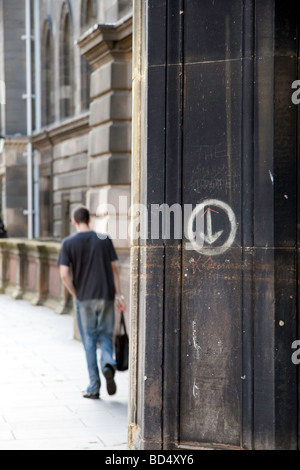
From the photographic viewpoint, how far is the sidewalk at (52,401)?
262 inches

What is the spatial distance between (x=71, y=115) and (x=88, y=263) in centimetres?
2000

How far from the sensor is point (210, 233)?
5.35 meters

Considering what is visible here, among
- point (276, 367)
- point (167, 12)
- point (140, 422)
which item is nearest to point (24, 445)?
point (140, 422)

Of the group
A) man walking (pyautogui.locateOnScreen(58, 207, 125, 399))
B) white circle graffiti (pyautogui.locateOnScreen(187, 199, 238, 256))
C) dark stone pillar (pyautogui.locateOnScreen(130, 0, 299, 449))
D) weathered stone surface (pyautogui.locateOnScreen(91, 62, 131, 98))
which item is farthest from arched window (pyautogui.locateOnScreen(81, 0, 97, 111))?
white circle graffiti (pyautogui.locateOnScreen(187, 199, 238, 256))

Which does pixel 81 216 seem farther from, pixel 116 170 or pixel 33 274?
pixel 33 274

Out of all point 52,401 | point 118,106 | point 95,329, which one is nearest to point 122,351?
point 95,329

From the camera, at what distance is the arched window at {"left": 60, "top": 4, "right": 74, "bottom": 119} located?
28.3m

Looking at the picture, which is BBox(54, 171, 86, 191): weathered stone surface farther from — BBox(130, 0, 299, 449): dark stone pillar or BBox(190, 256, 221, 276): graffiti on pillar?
BBox(190, 256, 221, 276): graffiti on pillar

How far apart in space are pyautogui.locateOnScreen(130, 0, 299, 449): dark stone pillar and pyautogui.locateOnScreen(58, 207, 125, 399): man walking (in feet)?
9.00

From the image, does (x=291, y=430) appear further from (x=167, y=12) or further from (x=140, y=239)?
(x=167, y=12)

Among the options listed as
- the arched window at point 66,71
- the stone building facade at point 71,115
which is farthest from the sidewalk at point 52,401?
the arched window at point 66,71

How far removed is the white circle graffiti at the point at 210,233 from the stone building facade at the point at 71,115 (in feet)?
19.4
